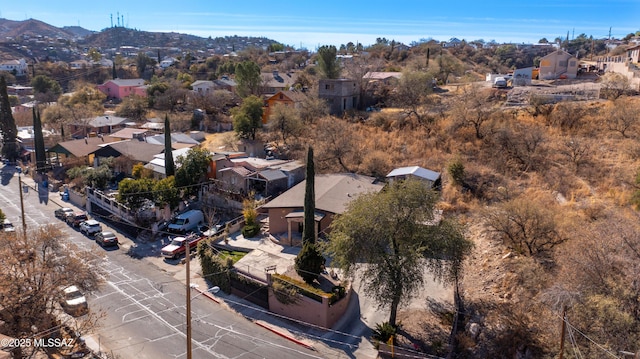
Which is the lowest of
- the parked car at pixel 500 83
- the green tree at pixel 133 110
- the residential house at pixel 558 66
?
the green tree at pixel 133 110

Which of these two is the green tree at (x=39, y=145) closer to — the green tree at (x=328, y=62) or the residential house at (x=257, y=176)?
the residential house at (x=257, y=176)

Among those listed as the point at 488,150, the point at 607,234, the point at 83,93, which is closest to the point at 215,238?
the point at 607,234

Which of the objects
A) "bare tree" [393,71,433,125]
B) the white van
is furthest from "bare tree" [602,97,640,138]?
the white van

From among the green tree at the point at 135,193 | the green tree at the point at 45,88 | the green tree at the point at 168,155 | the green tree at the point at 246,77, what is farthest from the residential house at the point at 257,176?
the green tree at the point at 45,88

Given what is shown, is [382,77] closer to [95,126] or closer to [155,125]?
[155,125]

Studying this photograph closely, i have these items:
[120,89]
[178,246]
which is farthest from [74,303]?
[120,89]

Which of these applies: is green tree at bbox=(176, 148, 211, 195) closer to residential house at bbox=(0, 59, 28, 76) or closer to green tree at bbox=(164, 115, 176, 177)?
green tree at bbox=(164, 115, 176, 177)

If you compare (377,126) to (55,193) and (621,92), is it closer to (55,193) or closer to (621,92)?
(621,92)
